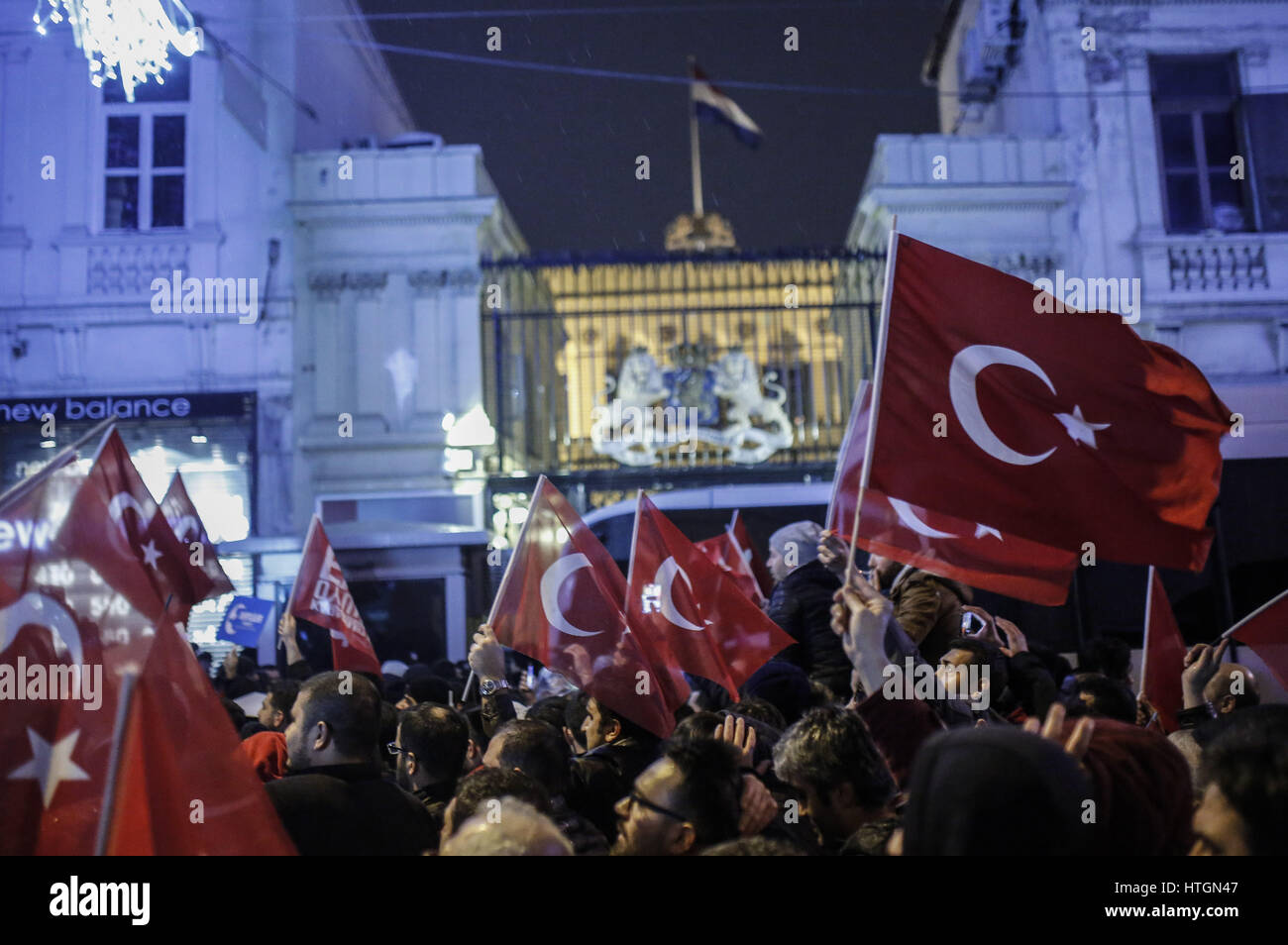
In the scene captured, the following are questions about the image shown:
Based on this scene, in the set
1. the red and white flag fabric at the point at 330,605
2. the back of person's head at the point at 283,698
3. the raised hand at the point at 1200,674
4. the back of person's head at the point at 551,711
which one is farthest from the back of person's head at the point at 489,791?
the red and white flag fabric at the point at 330,605

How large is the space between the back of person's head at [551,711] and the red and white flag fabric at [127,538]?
65.9 inches

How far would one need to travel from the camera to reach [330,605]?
Answer: 7910 millimetres

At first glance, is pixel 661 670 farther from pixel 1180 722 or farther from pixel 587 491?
pixel 587 491

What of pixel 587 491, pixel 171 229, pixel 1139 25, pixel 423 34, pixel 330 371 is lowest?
pixel 587 491

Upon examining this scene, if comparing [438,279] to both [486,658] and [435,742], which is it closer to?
[486,658]

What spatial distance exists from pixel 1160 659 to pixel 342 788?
435 centimetres


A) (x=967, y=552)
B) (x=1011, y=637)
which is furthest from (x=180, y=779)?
(x=1011, y=637)

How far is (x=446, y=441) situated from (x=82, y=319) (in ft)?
16.6

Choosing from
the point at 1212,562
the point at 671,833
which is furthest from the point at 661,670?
the point at 1212,562

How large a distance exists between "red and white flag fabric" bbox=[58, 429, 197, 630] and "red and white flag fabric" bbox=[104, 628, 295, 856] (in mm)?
217

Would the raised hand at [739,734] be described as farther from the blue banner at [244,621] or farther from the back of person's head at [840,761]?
the blue banner at [244,621]

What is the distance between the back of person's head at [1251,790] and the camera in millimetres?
2135

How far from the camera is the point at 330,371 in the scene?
54.9 ft
